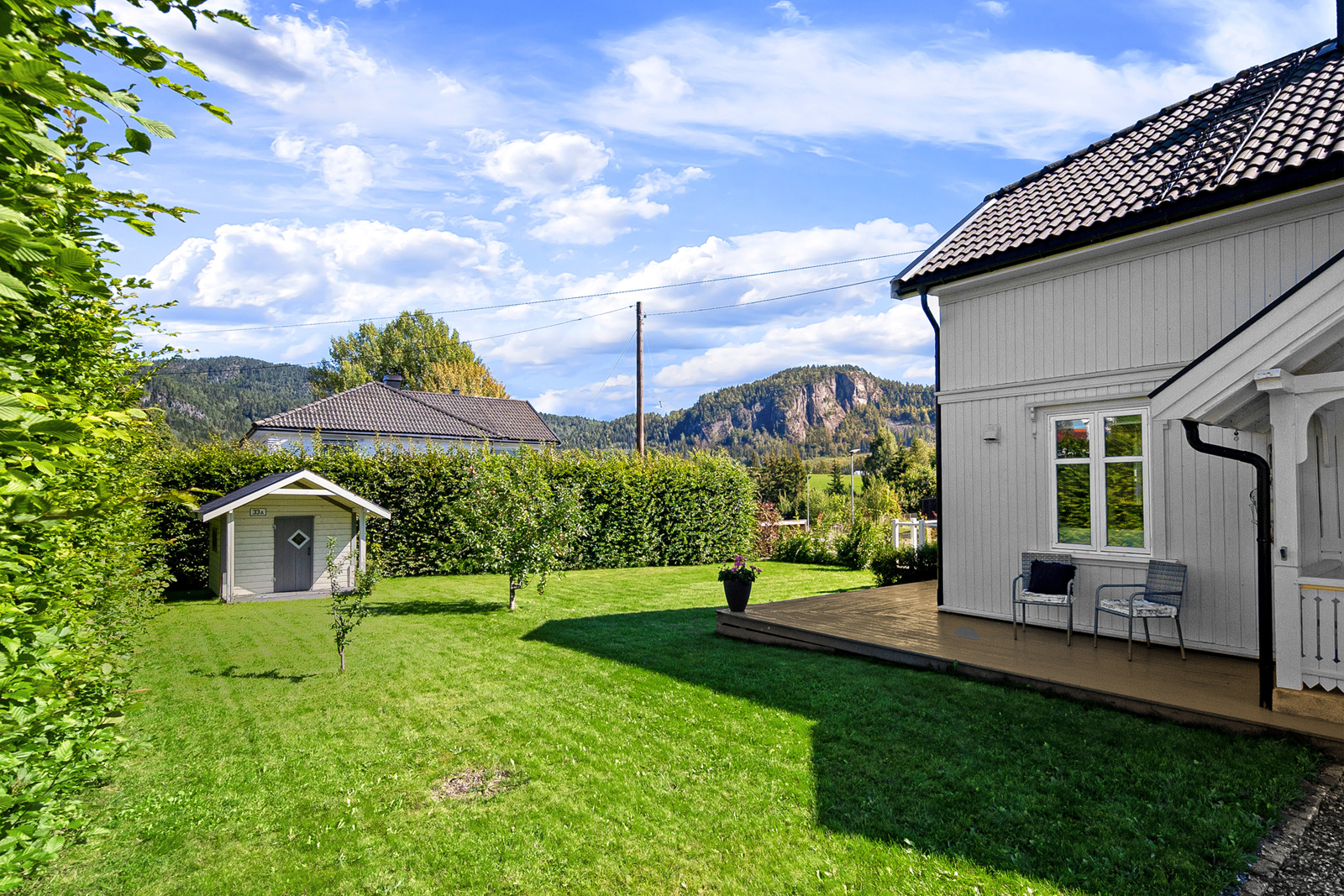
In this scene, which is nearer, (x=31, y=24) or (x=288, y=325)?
(x=31, y=24)

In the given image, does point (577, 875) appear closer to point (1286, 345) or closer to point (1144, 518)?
point (1286, 345)

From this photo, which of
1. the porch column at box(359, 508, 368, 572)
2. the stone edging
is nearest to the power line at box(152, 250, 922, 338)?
the porch column at box(359, 508, 368, 572)

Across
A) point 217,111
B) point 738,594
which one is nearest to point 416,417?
point 738,594

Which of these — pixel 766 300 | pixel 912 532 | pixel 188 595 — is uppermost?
pixel 766 300

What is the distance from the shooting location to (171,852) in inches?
151

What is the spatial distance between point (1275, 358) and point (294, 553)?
14.9 meters

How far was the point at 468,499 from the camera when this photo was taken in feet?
38.8

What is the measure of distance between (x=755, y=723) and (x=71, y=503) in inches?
193

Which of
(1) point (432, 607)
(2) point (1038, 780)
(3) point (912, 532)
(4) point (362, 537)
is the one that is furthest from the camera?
(3) point (912, 532)

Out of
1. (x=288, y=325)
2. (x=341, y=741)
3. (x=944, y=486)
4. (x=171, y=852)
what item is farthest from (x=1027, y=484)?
(x=288, y=325)

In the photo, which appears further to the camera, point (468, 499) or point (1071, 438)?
point (468, 499)

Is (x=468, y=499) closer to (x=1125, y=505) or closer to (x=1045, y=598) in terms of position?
(x=1045, y=598)

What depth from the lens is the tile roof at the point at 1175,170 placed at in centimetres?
Answer: 652

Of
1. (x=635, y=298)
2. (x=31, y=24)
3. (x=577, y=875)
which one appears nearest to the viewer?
(x=31, y=24)
